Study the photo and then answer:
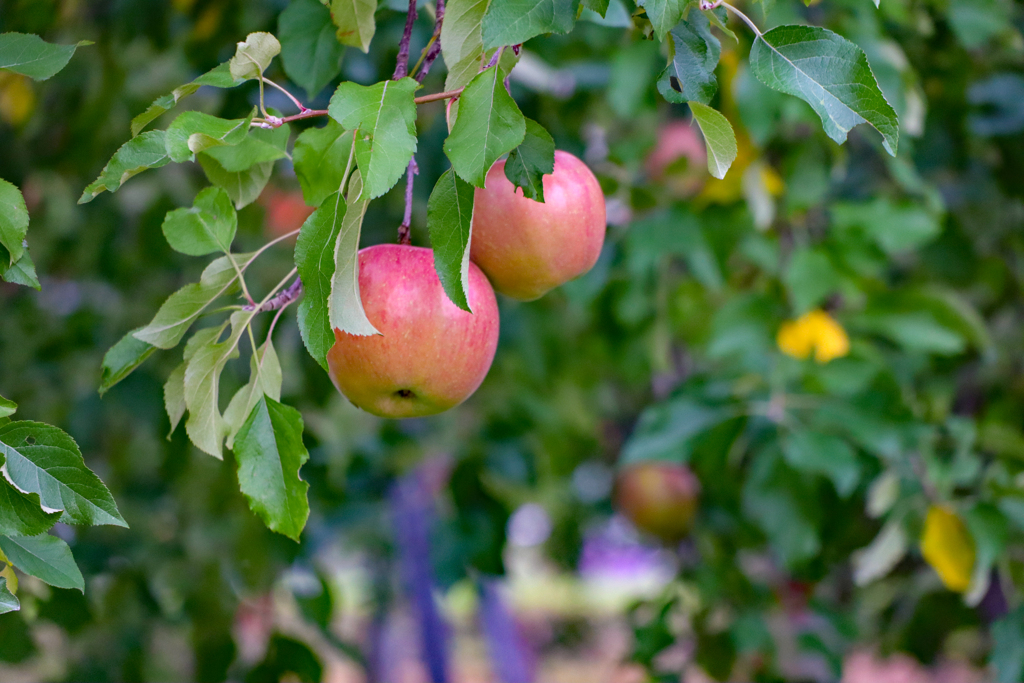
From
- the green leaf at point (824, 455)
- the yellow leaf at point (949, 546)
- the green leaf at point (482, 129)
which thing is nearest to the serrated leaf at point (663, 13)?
the green leaf at point (482, 129)

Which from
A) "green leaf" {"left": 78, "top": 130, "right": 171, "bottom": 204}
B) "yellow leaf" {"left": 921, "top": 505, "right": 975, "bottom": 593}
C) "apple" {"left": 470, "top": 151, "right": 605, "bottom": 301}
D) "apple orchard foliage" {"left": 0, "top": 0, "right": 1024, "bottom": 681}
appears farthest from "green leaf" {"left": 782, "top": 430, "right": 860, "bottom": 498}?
"green leaf" {"left": 78, "top": 130, "right": 171, "bottom": 204}

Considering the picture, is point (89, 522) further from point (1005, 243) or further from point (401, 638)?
point (401, 638)

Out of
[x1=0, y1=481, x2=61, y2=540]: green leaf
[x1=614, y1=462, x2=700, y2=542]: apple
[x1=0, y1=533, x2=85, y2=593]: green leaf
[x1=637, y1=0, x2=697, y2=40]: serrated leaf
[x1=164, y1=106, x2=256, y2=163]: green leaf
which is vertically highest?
[x1=637, y1=0, x2=697, y2=40]: serrated leaf

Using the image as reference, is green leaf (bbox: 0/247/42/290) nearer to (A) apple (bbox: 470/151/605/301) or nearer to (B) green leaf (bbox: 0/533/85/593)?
(B) green leaf (bbox: 0/533/85/593)

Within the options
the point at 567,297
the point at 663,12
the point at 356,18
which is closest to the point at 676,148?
the point at 567,297

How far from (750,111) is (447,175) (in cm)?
96

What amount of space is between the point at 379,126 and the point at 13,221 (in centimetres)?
25

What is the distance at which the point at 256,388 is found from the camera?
1.95 feet

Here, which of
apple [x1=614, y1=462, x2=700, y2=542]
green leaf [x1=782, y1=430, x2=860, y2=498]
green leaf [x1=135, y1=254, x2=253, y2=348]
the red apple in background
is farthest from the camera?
apple [x1=614, y1=462, x2=700, y2=542]

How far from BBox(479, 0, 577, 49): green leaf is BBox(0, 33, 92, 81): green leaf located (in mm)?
282

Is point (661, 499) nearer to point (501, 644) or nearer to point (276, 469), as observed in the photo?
point (501, 644)

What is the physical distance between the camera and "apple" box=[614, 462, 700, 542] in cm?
240

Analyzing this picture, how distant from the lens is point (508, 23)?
521 mm

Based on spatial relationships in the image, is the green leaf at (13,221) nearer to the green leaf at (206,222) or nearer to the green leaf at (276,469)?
the green leaf at (206,222)
